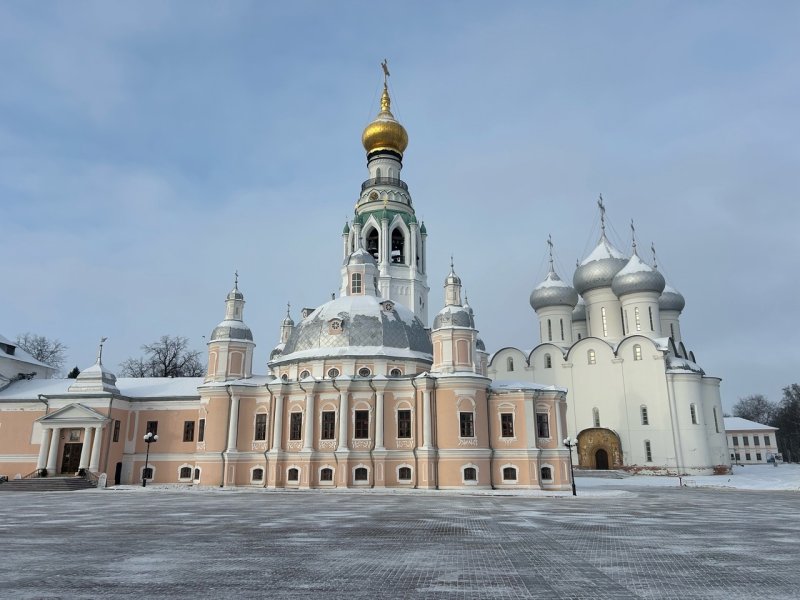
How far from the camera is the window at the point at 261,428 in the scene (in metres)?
36.3

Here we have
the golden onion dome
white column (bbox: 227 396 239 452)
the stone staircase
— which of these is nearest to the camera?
the stone staircase

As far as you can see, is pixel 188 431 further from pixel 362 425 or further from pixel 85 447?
pixel 362 425

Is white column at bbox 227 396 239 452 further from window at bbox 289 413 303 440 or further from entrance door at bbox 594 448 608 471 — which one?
entrance door at bbox 594 448 608 471

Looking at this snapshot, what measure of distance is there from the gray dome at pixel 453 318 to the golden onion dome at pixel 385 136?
94.6 feet

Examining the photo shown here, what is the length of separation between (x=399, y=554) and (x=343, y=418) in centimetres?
2443

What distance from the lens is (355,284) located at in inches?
1690

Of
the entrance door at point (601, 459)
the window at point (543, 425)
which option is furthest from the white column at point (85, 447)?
the entrance door at point (601, 459)

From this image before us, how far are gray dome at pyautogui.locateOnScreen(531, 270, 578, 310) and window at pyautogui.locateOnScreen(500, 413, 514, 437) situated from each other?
71.2ft

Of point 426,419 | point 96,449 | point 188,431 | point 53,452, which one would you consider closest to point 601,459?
point 426,419

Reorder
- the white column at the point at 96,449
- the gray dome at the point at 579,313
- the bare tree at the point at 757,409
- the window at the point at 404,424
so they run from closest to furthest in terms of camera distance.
→ 1. the window at the point at 404,424
2. the white column at the point at 96,449
3. the gray dome at the point at 579,313
4. the bare tree at the point at 757,409

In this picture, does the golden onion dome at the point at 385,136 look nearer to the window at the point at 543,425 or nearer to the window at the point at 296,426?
the window at the point at 296,426

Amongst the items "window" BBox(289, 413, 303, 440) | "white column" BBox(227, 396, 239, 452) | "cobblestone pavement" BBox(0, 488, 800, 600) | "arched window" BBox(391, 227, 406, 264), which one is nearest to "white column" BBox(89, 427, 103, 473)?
"white column" BBox(227, 396, 239, 452)

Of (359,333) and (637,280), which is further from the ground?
(637,280)

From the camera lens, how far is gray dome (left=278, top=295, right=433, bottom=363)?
37.7 m
